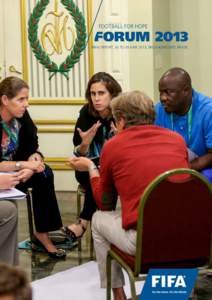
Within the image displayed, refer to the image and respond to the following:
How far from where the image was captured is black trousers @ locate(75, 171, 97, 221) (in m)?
4.04

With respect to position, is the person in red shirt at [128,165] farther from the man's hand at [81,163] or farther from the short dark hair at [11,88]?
the short dark hair at [11,88]

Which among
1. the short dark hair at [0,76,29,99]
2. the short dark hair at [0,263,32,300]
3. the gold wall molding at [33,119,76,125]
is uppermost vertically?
the short dark hair at [0,76,29,99]

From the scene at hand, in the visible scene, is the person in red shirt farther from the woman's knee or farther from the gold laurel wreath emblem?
the gold laurel wreath emblem

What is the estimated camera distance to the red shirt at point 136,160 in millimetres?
2682

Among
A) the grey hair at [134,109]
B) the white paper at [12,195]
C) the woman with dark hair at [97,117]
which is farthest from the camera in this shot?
the woman with dark hair at [97,117]

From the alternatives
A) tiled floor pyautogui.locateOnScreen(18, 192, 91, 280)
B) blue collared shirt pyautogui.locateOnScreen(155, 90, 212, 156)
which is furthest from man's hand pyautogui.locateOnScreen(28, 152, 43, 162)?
blue collared shirt pyautogui.locateOnScreen(155, 90, 212, 156)

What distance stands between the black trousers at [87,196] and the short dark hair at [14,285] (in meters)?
2.86

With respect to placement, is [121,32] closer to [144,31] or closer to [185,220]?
[144,31]

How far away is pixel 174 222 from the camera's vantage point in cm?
259

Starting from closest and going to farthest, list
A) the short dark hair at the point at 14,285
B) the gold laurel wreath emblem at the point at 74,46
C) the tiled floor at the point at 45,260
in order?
the short dark hair at the point at 14,285 < the tiled floor at the point at 45,260 < the gold laurel wreath emblem at the point at 74,46

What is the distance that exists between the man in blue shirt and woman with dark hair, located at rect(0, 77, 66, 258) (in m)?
0.89

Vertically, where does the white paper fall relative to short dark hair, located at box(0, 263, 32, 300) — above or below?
below

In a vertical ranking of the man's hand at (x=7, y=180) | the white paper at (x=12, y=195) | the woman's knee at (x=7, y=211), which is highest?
the man's hand at (x=7, y=180)

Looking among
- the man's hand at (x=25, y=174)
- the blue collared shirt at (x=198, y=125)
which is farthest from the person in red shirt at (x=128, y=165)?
the man's hand at (x=25, y=174)
